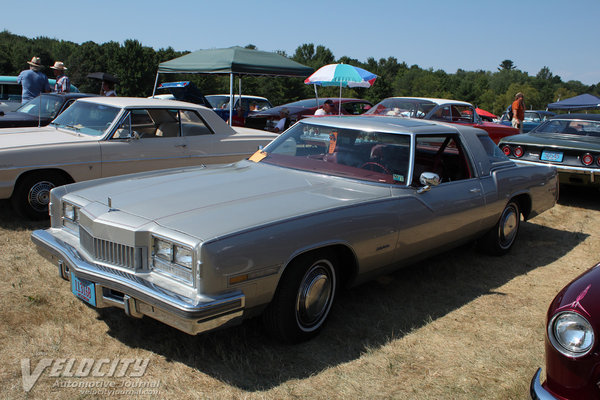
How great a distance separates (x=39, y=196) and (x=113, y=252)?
3.13m

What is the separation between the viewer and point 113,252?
3023mm

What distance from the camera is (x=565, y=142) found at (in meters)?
7.78

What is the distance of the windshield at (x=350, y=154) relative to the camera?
4039mm

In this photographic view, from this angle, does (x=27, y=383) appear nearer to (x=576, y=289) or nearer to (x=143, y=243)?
(x=143, y=243)

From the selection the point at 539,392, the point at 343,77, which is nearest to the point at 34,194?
the point at 539,392

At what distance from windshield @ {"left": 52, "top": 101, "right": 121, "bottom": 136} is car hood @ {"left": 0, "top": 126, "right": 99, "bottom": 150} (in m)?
0.10

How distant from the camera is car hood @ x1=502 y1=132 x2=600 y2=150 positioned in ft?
24.8

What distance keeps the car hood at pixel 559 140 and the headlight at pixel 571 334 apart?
20.0 ft

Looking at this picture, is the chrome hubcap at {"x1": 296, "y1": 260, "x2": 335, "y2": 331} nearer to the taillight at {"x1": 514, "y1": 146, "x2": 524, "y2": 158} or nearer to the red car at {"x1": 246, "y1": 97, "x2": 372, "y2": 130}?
the taillight at {"x1": 514, "y1": 146, "x2": 524, "y2": 158}

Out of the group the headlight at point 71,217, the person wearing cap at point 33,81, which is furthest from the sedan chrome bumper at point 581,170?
the person wearing cap at point 33,81

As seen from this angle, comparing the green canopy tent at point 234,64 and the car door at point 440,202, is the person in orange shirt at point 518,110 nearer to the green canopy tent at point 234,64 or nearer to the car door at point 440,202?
the green canopy tent at point 234,64

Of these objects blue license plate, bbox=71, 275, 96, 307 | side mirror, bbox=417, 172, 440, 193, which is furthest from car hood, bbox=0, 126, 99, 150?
side mirror, bbox=417, 172, 440, 193

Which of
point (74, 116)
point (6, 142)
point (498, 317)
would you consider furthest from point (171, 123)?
point (498, 317)

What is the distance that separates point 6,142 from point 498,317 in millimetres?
5242
